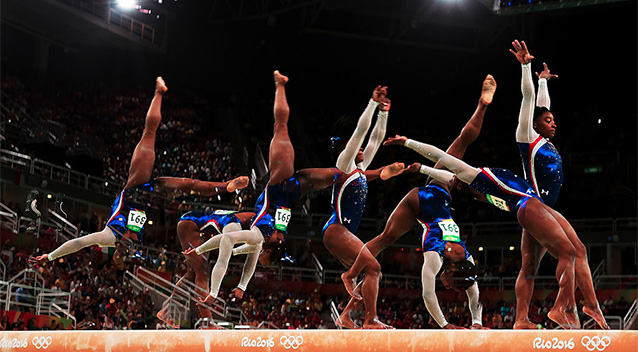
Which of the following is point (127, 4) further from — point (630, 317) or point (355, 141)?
point (355, 141)

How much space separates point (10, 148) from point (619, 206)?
65.0ft

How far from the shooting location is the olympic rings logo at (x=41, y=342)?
8766 millimetres

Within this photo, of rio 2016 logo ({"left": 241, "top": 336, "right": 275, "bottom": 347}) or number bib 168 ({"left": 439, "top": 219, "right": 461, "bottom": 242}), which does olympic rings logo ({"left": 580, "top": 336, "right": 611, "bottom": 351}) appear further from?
rio 2016 logo ({"left": 241, "top": 336, "right": 275, "bottom": 347})

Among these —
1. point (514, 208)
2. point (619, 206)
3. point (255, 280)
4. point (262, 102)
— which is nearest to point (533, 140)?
point (514, 208)

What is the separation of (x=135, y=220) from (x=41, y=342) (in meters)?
2.70

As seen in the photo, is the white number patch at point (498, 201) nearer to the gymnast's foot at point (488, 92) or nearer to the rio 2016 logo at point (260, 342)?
the gymnast's foot at point (488, 92)

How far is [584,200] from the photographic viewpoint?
94.0ft

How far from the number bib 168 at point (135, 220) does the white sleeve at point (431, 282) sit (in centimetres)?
412

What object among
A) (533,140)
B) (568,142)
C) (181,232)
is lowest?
(181,232)

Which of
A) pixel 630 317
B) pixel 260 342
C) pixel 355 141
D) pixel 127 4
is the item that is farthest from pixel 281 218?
pixel 127 4

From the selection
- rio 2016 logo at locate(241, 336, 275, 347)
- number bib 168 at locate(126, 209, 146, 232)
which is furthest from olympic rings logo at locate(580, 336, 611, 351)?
number bib 168 at locate(126, 209, 146, 232)

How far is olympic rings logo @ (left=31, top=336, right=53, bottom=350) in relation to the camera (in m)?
8.77

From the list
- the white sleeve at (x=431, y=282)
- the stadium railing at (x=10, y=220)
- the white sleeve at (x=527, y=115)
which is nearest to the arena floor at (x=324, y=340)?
the white sleeve at (x=431, y=282)

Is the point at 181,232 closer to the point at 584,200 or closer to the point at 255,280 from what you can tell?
the point at 255,280
